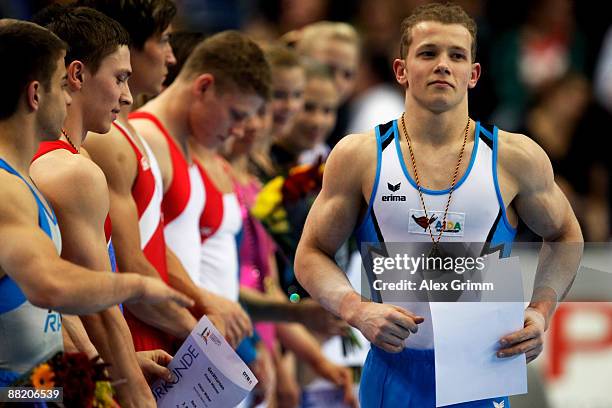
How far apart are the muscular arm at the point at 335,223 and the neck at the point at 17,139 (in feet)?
4.52

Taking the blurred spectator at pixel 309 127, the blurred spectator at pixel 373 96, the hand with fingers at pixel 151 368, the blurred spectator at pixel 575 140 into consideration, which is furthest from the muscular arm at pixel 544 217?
the blurred spectator at pixel 373 96

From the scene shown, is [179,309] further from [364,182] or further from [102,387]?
[102,387]

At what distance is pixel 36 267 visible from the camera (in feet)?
11.9

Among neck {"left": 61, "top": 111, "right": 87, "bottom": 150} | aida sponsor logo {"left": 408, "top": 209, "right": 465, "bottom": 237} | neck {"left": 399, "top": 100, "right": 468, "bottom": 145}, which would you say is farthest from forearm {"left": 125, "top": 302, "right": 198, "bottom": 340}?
neck {"left": 399, "top": 100, "right": 468, "bottom": 145}

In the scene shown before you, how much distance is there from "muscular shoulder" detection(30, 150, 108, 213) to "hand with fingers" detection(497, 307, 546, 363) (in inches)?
63.0

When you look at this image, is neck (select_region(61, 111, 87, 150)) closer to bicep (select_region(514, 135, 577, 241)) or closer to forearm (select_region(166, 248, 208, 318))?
forearm (select_region(166, 248, 208, 318))

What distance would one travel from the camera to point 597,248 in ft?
17.4

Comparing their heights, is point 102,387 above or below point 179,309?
above

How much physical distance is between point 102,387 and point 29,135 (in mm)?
860

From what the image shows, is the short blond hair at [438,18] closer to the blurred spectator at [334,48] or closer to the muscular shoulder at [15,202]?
the muscular shoulder at [15,202]

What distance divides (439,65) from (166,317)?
5.55 feet

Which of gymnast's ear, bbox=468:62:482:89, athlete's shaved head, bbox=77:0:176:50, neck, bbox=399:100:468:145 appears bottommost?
neck, bbox=399:100:468:145

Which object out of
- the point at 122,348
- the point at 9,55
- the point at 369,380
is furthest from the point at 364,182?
the point at 9,55

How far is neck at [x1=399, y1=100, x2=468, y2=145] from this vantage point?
478 centimetres
